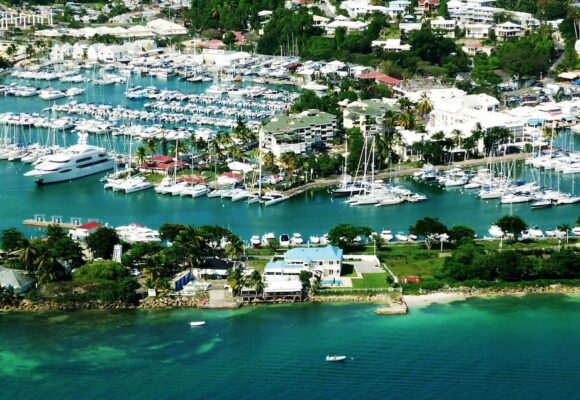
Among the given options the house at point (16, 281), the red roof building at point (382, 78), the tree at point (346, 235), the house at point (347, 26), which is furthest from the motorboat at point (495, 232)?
the house at point (347, 26)

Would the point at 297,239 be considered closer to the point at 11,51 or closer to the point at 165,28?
the point at 11,51

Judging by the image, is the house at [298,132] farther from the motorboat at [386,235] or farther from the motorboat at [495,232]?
the motorboat at [495,232]

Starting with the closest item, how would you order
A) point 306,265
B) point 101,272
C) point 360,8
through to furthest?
point 101,272, point 306,265, point 360,8

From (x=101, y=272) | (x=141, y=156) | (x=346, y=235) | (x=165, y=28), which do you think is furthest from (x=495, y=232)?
(x=165, y=28)

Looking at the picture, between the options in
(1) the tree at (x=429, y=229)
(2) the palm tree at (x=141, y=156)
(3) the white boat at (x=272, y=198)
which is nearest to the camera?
(1) the tree at (x=429, y=229)

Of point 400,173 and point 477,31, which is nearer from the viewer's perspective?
point 400,173

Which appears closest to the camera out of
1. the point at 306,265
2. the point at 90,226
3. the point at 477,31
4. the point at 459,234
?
the point at 306,265

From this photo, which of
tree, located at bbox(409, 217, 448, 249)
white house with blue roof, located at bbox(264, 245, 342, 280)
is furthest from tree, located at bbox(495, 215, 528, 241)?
white house with blue roof, located at bbox(264, 245, 342, 280)
